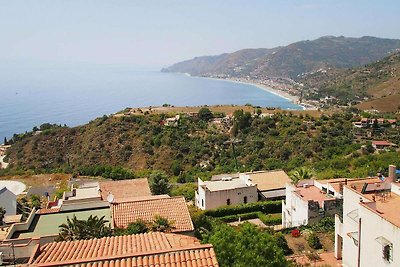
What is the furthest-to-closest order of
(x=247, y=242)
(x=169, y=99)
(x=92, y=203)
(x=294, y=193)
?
(x=169, y=99), (x=294, y=193), (x=92, y=203), (x=247, y=242)

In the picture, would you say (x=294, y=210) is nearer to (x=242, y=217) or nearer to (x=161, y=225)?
(x=242, y=217)

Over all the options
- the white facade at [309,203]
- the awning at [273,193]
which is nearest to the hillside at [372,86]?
the awning at [273,193]

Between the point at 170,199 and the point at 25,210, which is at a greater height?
the point at 170,199

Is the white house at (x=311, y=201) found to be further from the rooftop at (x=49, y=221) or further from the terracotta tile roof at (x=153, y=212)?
the rooftop at (x=49, y=221)

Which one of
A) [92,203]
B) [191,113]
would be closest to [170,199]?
[92,203]

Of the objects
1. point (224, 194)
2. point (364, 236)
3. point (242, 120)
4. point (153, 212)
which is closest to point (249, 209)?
point (224, 194)

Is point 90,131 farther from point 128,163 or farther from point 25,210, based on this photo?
point 25,210

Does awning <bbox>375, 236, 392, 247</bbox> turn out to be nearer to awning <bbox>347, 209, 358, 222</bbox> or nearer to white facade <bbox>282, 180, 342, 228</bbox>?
awning <bbox>347, 209, 358, 222</bbox>
